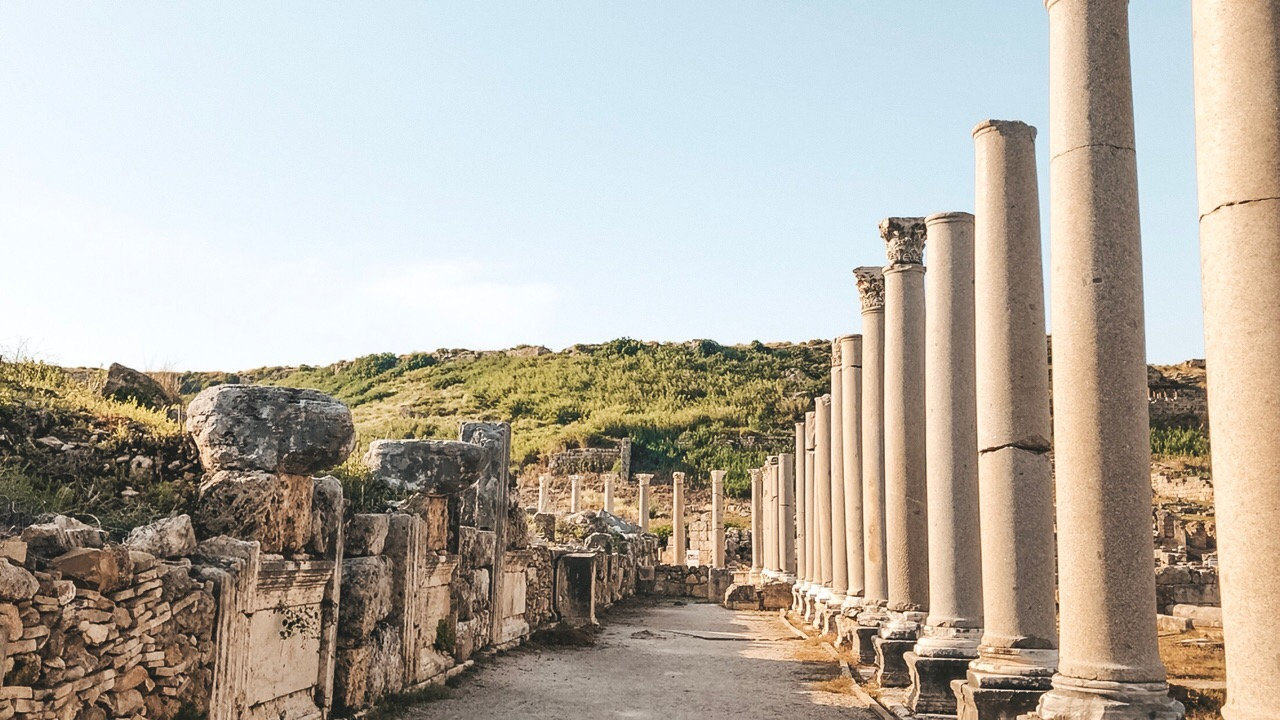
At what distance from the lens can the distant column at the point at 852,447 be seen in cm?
1661

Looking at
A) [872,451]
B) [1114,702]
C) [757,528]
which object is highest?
[872,451]

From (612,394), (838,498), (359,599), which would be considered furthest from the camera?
(612,394)

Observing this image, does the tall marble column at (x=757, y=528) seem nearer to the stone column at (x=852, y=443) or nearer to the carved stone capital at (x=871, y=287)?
the stone column at (x=852, y=443)

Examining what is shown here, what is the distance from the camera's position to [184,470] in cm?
798

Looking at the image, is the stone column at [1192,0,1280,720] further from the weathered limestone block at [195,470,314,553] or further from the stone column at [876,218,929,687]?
the stone column at [876,218,929,687]

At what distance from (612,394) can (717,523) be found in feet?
135

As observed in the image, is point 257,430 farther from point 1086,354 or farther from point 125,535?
point 1086,354

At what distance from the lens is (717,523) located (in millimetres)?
37812

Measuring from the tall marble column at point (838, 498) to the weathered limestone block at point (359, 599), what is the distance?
10449 mm

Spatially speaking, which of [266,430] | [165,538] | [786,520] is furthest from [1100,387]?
[786,520]

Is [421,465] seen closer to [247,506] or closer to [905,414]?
[247,506]

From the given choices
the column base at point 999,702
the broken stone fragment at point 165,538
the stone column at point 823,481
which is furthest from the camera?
the stone column at point 823,481

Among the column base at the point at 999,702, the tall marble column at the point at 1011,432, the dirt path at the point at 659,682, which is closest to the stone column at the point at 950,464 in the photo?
the dirt path at the point at 659,682

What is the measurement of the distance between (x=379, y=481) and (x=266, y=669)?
11.4ft
